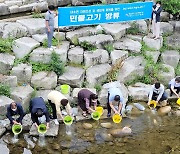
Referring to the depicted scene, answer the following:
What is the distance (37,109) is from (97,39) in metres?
4.17

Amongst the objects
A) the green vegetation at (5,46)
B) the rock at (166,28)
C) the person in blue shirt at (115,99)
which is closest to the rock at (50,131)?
the person in blue shirt at (115,99)

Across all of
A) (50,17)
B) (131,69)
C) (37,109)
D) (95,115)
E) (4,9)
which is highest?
(50,17)

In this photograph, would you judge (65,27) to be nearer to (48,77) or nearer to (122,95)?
(48,77)

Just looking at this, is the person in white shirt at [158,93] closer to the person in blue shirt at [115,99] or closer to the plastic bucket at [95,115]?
the person in blue shirt at [115,99]

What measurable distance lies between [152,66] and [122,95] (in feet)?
6.94

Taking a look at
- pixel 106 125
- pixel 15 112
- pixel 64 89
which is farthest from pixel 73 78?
pixel 15 112

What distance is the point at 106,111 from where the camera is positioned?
480 inches

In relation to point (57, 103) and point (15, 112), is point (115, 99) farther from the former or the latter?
point (15, 112)

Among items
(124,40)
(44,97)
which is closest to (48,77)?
(44,97)

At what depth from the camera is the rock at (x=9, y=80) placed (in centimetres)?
1197

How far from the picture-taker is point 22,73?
40.6 feet

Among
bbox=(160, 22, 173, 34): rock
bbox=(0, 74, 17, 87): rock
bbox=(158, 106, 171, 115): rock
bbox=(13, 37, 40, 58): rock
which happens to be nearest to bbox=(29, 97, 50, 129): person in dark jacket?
bbox=(0, 74, 17, 87): rock

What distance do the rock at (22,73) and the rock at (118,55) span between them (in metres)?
2.84

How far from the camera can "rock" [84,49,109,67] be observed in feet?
43.4
